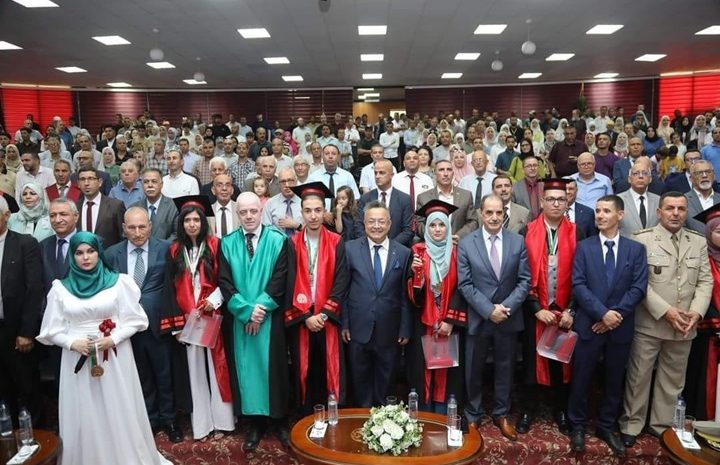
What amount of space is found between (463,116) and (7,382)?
19.9 metres

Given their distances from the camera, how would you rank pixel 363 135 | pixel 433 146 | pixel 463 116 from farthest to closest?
pixel 463 116
pixel 363 135
pixel 433 146

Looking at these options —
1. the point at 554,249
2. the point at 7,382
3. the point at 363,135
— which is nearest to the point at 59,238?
the point at 7,382

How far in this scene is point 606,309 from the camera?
3.78 metres

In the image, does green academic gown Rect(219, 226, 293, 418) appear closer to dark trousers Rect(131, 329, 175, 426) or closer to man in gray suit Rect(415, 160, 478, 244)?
dark trousers Rect(131, 329, 175, 426)

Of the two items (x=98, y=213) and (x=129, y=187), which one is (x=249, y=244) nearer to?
(x=98, y=213)

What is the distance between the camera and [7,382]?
4121 millimetres

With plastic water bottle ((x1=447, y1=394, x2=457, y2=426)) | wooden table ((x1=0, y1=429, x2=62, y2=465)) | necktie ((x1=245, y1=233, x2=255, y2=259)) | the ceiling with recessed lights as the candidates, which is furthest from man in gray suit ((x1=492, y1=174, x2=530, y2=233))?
the ceiling with recessed lights

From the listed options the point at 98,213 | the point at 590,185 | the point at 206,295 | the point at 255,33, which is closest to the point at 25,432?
the point at 206,295

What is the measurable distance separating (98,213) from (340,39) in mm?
9035

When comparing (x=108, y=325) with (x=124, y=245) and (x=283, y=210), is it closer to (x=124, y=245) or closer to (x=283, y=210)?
(x=124, y=245)

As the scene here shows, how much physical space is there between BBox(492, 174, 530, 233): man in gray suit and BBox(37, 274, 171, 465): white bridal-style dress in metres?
3.13

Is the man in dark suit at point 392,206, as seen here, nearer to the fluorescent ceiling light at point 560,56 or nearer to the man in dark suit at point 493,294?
the man in dark suit at point 493,294

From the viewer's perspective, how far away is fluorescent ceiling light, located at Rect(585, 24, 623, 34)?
A: 11656 mm

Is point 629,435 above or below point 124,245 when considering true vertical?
below
